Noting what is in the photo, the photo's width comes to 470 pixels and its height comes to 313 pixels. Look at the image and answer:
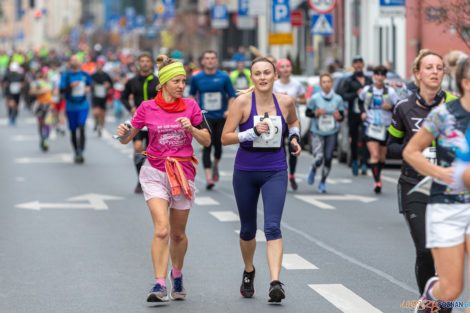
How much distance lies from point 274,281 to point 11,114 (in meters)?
29.0

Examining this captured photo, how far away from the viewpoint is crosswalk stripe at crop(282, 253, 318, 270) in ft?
32.7

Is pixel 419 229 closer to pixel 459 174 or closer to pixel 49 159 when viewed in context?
pixel 459 174

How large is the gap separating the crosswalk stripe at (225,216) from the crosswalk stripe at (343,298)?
4378 mm

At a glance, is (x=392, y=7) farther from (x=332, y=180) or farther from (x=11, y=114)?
(x=11, y=114)

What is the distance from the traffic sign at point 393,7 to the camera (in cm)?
2078

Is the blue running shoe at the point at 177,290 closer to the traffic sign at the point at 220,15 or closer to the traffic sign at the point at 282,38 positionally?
the traffic sign at the point at 282,38

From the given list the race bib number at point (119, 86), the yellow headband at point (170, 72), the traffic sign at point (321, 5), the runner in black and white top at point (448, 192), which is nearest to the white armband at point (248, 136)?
the yellow headband at point (170, 72)

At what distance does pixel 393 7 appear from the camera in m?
20.9

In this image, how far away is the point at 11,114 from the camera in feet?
119

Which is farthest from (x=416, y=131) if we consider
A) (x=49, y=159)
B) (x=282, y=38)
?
(x=282, y=38)

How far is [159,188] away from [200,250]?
8.62 feet

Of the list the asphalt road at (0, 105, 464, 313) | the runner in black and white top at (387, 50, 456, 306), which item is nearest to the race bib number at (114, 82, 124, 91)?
the asphalt road at (0, 105, 464, 313)

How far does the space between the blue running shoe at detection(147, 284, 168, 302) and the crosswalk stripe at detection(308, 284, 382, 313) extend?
1116 mm

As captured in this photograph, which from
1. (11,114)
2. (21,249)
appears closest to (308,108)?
(21,249)
